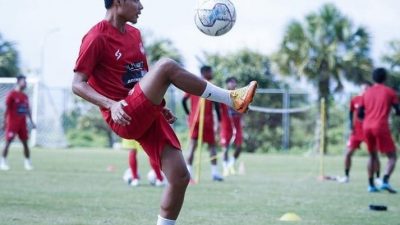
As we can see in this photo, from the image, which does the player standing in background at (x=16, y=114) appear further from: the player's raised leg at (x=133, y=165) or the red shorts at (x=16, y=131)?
the player's raised leg at (x=133, y=165)

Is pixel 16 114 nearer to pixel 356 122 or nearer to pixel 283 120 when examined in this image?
pixel 356 122

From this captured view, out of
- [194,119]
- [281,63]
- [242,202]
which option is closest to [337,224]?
[242,202]

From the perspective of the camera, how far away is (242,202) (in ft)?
36.6

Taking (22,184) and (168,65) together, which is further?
(22,184)

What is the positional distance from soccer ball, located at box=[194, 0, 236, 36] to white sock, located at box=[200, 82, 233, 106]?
1.24 meters

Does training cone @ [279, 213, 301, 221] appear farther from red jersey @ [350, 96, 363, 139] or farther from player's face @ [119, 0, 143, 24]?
red jersey @ [350, 96, 363, 139]

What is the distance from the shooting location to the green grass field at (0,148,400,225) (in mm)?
8891

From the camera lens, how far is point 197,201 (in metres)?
11.1

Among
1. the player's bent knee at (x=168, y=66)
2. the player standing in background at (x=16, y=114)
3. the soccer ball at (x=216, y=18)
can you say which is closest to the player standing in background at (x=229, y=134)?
the player standing in background at (x=16, y=114)

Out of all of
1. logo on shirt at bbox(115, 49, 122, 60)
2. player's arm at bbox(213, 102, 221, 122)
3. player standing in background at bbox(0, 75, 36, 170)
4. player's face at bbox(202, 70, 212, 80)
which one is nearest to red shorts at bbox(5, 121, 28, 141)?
player standing in background at bbox(0, 75, 36, 170)

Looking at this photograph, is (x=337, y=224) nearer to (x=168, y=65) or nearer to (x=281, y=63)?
(x=168, y=65)

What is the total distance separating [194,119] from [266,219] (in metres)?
7.47

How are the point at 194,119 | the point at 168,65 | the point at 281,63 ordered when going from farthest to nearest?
1. the point at 281,63
2. the point at 194,119
3. the point at 168,65

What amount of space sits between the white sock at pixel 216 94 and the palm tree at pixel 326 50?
29.5 meters
